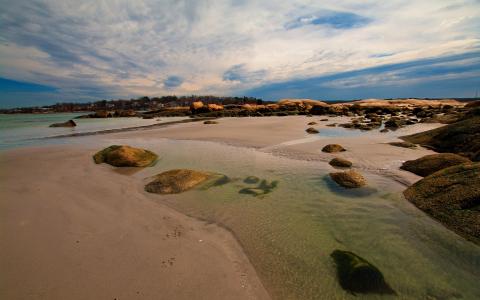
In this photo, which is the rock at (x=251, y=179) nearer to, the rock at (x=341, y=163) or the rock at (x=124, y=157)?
the rock at (x=341, y=163)

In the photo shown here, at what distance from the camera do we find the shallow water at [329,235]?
135 inches

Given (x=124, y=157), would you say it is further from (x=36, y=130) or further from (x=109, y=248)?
(x=36, y=130)

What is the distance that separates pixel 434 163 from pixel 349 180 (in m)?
3.18

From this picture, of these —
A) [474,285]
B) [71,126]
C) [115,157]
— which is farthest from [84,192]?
[71,126]

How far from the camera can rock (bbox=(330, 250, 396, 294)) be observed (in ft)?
10.9

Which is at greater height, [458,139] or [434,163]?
[458,139]

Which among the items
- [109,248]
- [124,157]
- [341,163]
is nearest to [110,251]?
[109,248]

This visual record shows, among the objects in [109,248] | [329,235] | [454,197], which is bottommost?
[329,235]

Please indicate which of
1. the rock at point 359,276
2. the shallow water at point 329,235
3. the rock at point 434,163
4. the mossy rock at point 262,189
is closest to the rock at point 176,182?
the shallow water at point 329,235

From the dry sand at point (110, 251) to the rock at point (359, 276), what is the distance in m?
1.24

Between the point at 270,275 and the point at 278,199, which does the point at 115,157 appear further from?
the point at 270,275

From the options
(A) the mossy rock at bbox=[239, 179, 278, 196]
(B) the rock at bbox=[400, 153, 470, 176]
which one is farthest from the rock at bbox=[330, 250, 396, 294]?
(B) the rock at bbox=[400, 153, 470, 176]

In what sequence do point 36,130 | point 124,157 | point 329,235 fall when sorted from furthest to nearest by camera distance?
point 36,130 → point 124,157 → point 329,235

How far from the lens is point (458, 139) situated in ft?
35.1
